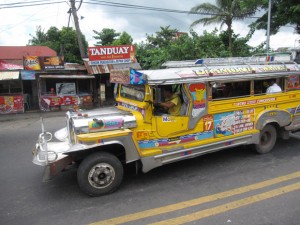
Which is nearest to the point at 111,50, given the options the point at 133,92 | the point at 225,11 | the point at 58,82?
the point at 58,82

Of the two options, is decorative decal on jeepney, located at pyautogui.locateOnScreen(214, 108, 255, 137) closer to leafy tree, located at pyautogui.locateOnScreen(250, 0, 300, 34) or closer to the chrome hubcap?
the chrome hubcap

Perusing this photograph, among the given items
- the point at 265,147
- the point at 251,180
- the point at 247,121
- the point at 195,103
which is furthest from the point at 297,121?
the point at 195,103

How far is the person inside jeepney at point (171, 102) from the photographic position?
485 cm

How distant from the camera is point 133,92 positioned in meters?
5.14

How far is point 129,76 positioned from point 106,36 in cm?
2727

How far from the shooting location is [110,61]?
17.0 meters

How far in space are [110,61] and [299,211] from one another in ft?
48.6

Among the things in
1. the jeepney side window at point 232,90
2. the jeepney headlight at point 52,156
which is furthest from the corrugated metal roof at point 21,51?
the jeepney side window at point 232,90

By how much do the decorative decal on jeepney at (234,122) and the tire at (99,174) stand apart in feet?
→ 6.92

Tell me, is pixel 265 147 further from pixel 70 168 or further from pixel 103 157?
pixel 70 168

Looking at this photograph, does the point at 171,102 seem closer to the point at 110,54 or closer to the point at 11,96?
the point at 110,54

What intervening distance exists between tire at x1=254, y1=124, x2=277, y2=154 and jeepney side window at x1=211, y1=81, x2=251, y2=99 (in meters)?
1.03

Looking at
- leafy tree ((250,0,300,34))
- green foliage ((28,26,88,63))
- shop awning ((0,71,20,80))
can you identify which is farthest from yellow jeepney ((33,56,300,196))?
green foliage ((28,26,88,63))

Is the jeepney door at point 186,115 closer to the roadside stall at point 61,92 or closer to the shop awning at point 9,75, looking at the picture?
the shop awning at point 9,75
